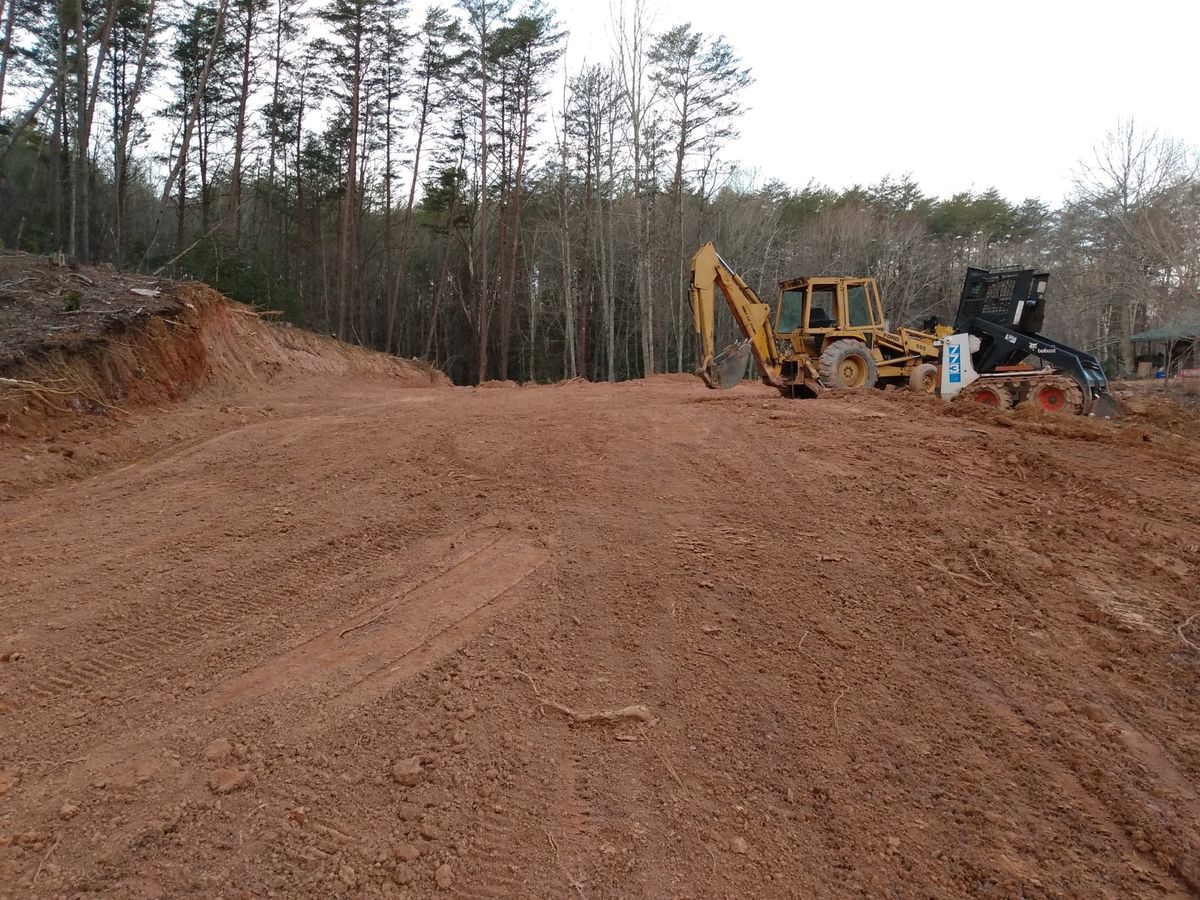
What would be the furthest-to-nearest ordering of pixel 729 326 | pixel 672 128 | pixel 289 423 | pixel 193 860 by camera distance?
pixel 729 326 → pixel 672 128 → pixel 289 423 → pixel 193 860

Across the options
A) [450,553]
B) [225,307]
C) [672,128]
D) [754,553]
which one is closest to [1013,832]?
[754,553]

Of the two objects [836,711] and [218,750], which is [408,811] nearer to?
[218,750]

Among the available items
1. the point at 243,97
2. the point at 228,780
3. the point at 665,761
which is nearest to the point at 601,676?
the point at 665,761

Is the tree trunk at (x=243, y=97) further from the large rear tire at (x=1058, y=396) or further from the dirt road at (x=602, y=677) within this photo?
the large rear tire at (x=1058, y=396)

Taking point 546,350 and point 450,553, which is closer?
point 450,553

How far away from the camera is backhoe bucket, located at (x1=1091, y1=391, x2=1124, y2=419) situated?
10.5 meters

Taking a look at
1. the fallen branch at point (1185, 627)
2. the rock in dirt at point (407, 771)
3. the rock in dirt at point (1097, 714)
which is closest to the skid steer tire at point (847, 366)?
the fallen branch at point (1185, 627)

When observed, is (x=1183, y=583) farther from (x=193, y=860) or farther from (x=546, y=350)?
(x=546, y=350)

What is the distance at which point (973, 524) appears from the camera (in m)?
4.72

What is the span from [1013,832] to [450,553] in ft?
10.2

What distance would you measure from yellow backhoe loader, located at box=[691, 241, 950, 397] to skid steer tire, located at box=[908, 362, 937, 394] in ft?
0.05

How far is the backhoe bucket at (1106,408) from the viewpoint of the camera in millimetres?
10470

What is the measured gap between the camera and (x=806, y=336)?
11.4m

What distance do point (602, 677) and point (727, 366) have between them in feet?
29.5
